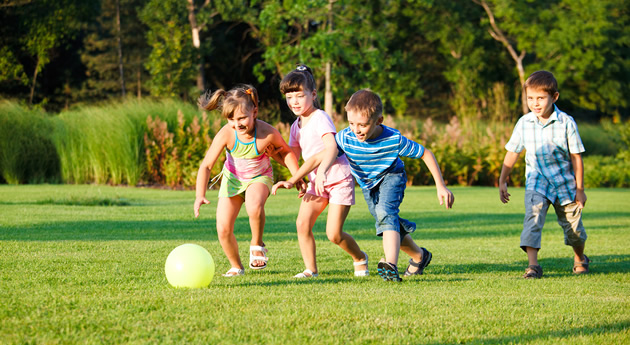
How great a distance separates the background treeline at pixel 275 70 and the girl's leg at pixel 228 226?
12.1 meters

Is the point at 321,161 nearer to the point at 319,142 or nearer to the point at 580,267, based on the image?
the point at 319,142

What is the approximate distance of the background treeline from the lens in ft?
61.5

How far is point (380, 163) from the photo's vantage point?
5809 mm

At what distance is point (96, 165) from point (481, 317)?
51.7 feet

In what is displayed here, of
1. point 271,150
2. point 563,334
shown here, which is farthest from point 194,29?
point 563,334

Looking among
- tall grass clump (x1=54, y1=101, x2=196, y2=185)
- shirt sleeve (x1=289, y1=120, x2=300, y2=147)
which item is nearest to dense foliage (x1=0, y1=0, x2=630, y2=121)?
tall grass clump (x1=54, y1=101, x2=196, y2=185)

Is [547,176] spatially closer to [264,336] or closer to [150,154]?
[264,336]

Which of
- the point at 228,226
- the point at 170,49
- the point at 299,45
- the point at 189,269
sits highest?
the point at 299,45

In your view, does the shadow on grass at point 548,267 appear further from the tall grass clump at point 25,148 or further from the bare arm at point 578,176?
the tall grass clump at point 25,148

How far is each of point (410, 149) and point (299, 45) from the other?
88.0ft

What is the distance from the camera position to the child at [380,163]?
5.56m

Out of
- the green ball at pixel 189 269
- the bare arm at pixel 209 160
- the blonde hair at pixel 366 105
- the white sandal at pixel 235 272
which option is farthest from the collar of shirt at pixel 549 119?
the green ball at pixel 189 269

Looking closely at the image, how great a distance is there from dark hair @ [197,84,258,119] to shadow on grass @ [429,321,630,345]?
9.32 ft

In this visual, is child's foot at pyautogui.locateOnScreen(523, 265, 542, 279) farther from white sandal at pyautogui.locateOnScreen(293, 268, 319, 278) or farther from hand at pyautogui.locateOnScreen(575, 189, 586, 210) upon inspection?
white sandal at pyautogui.locateOnScreen(293, 268, 319, 278)
